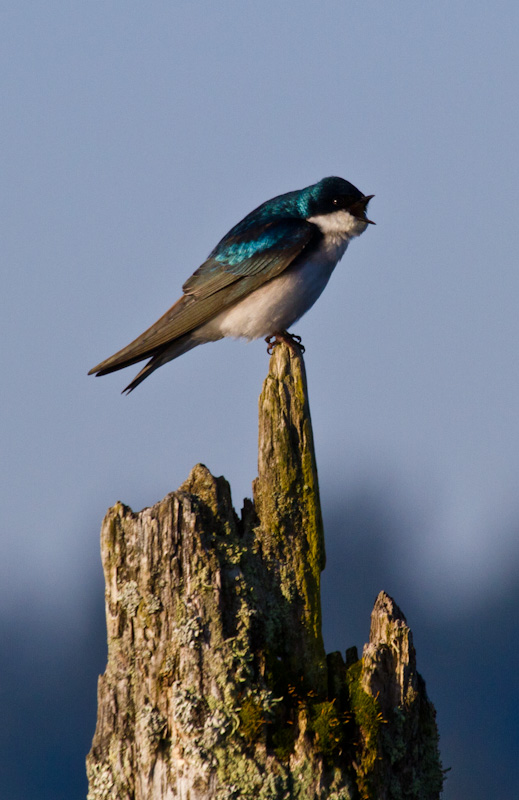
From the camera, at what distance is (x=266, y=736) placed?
5.30 metres

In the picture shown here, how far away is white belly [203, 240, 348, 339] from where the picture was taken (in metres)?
8.58

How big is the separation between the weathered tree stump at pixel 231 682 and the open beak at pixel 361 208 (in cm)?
377

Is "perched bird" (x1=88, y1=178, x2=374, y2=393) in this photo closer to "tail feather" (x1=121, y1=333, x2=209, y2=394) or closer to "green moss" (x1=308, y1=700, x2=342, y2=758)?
"tail feather" (x1=121, y1=333, x2=209, y2=394)

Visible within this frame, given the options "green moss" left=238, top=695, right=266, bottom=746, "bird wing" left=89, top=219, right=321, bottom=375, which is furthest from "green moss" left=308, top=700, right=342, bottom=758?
"bird wing" left=89, top=219, right=321, bottom=375

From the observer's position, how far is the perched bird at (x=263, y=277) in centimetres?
860

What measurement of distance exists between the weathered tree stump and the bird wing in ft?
9.75

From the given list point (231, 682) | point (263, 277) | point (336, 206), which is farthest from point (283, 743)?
point (336, 206)

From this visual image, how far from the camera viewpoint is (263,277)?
28.6 feet

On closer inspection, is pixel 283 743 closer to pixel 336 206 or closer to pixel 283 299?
pixel 283 299

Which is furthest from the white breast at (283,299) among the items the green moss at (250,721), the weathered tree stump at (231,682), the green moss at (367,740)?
the green moss at (250,721)

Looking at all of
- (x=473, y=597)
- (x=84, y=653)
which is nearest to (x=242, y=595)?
(x=84, y=653)

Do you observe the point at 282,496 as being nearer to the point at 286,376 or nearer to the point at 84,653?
the point at 286,376

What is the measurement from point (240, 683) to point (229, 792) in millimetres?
455

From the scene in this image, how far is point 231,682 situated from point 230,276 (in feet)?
13.7
